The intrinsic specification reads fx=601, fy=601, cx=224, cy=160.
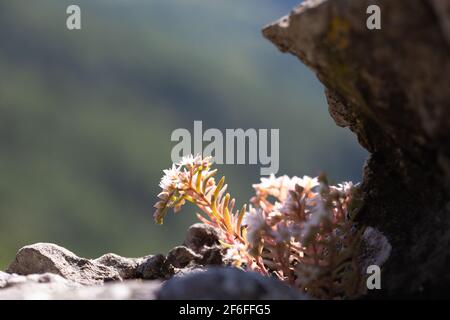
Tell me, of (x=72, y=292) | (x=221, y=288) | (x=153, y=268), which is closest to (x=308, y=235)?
(x=221, y=288)

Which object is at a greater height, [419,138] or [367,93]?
[367,93]

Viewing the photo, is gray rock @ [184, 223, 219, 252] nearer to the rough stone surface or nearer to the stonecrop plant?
the stonecrop plant

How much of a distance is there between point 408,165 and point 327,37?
1.02 meters

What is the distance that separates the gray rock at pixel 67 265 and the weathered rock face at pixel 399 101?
2.38 meters

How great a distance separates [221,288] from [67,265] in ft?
8.84

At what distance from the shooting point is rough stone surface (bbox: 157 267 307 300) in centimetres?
290

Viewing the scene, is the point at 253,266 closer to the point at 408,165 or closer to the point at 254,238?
the point at 254,238

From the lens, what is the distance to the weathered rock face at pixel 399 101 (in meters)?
2.76

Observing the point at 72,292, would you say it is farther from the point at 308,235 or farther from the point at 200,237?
the point at 200,237

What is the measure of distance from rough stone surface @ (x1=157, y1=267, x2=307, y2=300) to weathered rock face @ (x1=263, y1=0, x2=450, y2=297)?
91 cm

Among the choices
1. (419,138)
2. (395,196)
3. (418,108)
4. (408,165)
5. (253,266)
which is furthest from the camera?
(253,266)
